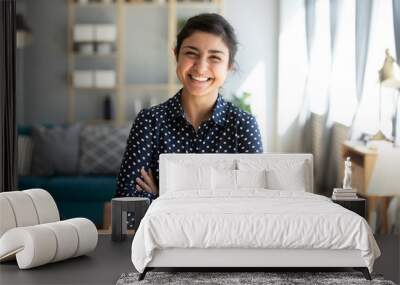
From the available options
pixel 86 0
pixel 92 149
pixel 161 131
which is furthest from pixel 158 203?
pixel 86 0

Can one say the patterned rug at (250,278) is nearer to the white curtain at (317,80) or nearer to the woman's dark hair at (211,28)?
the woman's dark hair at (211,28)

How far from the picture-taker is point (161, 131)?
4715mm

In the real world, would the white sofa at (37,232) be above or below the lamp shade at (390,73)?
below

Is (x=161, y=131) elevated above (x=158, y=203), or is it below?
above

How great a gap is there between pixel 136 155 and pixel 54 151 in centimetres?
344

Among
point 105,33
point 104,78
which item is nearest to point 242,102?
point 104,78

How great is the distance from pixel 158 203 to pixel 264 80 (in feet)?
18.8

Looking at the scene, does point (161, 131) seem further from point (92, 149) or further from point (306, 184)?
point (92, 149)

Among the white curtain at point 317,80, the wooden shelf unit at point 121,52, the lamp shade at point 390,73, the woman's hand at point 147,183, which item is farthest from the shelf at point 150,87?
→ the woman's hand at point 147,183

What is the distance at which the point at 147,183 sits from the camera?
4.89 meters

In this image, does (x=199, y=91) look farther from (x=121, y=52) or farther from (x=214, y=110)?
(x=121, y=52)

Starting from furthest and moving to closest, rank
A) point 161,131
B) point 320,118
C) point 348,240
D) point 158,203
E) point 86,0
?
point 86,0 → point 320,118 → point 161,131 → point 158,203 → point 348,240

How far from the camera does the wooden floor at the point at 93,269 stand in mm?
3751

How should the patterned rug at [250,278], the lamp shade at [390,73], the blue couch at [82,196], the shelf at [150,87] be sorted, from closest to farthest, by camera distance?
the patterned rug at [250,278]
the lamp shade at [390,73]
the blue couch at [82,196]
the shelf at [150,87]
